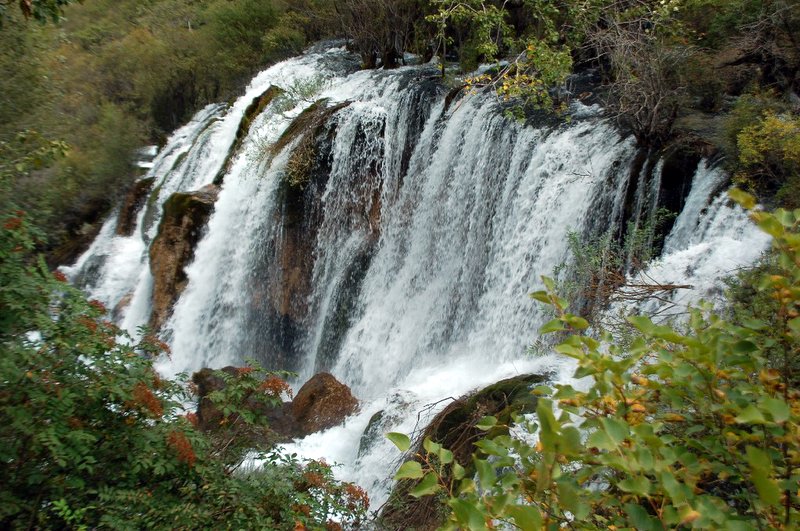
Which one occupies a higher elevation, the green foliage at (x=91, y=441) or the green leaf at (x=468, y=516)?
the green leaf at (x=468, y=516)

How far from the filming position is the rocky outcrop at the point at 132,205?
550 inches

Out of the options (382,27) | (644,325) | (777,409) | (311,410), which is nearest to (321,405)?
(311,410)

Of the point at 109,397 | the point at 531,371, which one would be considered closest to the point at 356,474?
the point at 531,371

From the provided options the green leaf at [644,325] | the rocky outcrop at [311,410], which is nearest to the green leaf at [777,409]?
the green leaf at [644,325]

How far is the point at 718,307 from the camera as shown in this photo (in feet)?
14.6

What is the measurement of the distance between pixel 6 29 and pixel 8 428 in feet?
22.0

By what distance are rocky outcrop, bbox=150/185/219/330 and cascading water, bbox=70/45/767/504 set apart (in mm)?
239

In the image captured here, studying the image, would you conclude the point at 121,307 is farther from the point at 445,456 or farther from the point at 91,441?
the point at 445,456

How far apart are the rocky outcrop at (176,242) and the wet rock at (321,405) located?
4426 millimetres

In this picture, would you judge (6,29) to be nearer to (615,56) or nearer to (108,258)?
(108,258)

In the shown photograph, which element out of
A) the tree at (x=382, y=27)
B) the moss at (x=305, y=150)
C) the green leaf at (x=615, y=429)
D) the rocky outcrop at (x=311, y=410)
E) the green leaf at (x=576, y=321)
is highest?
the tree at (x=382, y=27)

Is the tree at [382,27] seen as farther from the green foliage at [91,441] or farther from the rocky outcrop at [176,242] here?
the green foliage at [91,441]

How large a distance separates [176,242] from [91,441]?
829 centimetres

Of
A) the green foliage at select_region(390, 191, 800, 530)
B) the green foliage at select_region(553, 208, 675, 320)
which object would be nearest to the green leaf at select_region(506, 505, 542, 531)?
the green foliage at select_region(390, 191, 800, 530)
